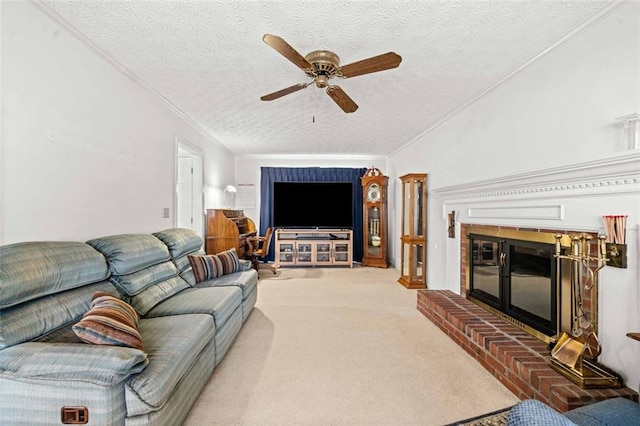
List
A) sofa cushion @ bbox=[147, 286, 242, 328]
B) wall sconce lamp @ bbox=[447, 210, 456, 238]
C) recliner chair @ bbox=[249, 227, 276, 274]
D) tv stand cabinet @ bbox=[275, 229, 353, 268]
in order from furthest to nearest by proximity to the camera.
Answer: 1. tv stand cabinet @ bbox=[275, 229, 353, 268]
2. recliner chair @ bbox=[249, 227, 276, 274]
3. wall sconce lamp @ bbox=[447, 210, 456, 238]
4. sofa cushion @ bbox=[147, 286, 242, 328]

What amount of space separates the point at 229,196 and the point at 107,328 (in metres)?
4.82

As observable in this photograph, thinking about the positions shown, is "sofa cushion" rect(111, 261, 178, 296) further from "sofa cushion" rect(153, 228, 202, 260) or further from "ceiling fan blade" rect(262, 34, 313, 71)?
"ceiling fan blade" rect(262, 34, 313, 71)

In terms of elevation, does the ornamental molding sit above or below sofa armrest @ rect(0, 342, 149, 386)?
above

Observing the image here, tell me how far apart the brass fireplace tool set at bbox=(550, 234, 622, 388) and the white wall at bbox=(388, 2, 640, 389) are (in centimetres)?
8

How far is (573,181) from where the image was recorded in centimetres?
193

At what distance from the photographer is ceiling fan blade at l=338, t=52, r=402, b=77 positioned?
1862mm

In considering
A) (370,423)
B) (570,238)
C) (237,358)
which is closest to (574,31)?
(570,238)

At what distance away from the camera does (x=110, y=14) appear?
1846 millimetres

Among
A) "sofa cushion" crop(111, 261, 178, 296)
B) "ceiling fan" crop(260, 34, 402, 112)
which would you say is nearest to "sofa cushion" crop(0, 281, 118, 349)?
"sofa cushion" crop(111, 261, 178, 296)

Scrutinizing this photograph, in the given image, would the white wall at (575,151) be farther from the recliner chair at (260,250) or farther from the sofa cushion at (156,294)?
the recliner chair at (260,250)

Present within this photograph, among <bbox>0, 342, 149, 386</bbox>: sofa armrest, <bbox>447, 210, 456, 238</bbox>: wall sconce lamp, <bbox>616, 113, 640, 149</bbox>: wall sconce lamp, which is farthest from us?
<bbox>447, 210, 456, 238</bbox>: wall sconce lamp

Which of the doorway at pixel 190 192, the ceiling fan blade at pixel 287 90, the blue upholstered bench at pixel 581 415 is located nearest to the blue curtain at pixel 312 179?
the doorway at pixel 190 192

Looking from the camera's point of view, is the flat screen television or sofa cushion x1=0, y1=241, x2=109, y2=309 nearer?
sofa cushion x1=0, y1=241, x2=109, y2=309

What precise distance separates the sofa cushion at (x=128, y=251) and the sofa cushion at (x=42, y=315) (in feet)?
1.02
